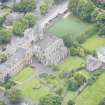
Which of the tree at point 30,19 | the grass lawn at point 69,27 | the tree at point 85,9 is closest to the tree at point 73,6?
the tree at point 85,9

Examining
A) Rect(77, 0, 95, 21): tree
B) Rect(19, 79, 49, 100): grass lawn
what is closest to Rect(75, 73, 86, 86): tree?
Rect(19, 79, 49, 100): grass lawn

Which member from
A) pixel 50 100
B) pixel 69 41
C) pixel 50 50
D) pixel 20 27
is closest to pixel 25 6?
pixel 20 27

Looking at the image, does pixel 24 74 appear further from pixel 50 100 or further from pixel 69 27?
pixel 69 27

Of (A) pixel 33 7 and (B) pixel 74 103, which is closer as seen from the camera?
(B) pixel 74 103

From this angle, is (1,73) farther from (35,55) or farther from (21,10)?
(21,10)

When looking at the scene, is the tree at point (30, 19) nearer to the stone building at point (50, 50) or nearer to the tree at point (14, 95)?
the stone building at point (50, 50)

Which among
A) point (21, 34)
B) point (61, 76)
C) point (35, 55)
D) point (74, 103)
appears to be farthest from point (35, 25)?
point (74, 103)
